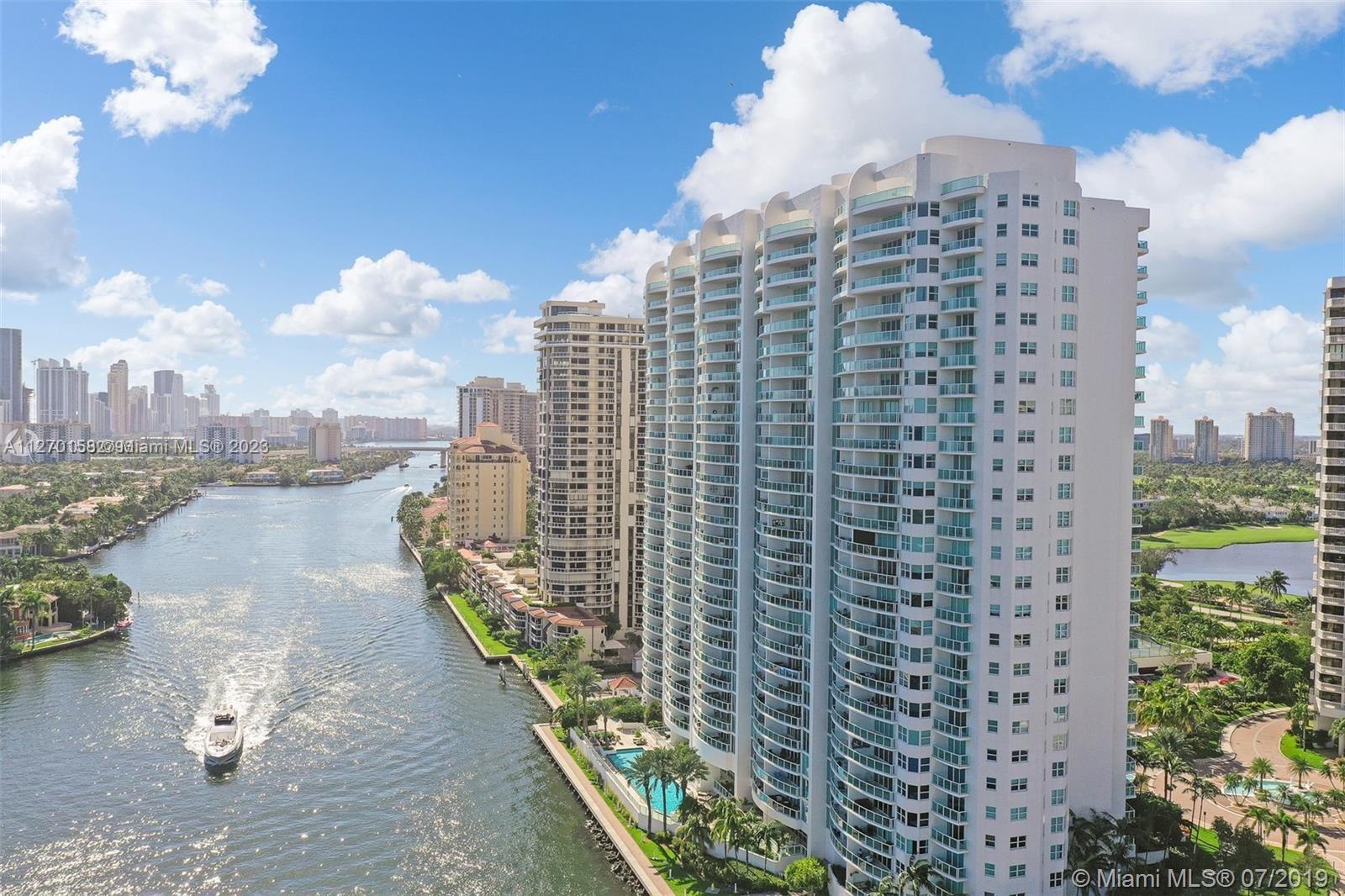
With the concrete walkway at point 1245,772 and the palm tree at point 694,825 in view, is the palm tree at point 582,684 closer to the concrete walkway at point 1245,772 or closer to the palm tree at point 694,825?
the palm tree at point 694,825

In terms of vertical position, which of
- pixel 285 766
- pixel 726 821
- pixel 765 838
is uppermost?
pixel 726 821

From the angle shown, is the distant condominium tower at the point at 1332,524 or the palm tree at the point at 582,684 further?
the palm tree at the point at 582,684

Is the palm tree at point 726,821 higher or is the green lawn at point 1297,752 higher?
the palm tree at point 726,821

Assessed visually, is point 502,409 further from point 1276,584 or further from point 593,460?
point 1276,584

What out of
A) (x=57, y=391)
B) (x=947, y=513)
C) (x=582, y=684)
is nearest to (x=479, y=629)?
(x=582, y=684)

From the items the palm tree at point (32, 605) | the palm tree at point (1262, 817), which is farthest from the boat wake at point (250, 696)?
the palm tree at point (1262, 817)

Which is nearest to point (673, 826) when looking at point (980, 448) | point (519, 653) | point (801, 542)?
point (801, 542)
